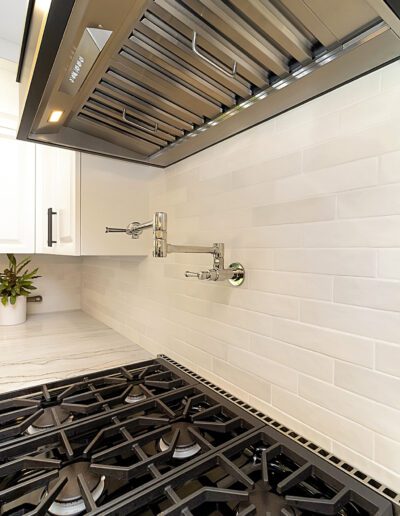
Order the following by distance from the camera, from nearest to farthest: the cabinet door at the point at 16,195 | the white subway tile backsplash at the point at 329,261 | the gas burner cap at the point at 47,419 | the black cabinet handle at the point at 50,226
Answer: the white subway tile backsplash at the point at 329,261 < the gas burner cap at the point at 47,419 < the black cabinet handle at the point at 50,226 < the cabinet door at the point at 16,195

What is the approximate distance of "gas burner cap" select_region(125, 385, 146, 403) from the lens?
908mm

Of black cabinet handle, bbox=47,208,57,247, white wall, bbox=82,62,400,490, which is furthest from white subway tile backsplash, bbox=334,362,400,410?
black cabinet handle, bbox=47,208,57,247

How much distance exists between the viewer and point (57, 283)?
2.19 meters

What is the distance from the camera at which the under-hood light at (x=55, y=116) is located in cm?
85

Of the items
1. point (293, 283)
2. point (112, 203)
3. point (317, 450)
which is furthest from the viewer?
point (112, 203)

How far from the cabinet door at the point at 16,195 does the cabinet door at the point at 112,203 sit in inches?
23.0

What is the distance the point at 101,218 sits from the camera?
4.14 ft

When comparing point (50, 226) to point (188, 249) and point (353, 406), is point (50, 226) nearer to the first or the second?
point (188, 249)

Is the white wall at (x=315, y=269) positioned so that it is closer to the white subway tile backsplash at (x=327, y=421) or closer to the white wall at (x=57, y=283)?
the white subway tile backsplash at (x=327, y=421)

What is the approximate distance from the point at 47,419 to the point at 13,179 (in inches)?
49.0

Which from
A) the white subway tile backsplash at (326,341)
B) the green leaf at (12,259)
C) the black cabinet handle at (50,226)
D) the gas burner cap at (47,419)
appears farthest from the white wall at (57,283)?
the white subway tile backsplash at (326,341)

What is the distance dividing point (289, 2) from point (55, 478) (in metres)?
0.93

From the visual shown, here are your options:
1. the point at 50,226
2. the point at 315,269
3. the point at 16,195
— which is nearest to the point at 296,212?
the point at 315,269

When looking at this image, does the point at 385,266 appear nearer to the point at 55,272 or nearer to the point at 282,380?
the point at 282,380
